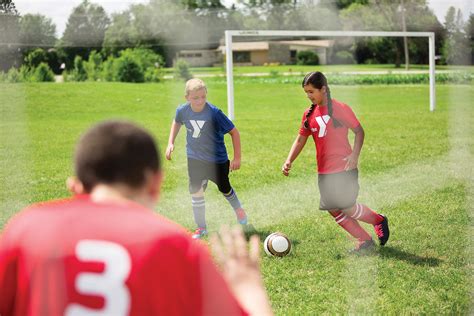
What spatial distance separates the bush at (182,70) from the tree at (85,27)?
19.9 feet

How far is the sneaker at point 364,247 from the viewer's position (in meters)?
5.13

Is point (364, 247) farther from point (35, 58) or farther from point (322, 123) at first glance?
point (35, 58)

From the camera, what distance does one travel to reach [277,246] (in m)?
4.94

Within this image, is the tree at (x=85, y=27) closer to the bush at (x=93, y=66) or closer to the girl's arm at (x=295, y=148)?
the bush at (x=93, y=66)

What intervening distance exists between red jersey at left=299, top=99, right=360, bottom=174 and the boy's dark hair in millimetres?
3636

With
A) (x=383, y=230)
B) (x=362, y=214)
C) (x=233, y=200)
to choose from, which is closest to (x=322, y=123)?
(x=362, y=214)

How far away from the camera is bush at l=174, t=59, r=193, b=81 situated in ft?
68.8

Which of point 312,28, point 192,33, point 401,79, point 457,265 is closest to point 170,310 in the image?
point 457,265

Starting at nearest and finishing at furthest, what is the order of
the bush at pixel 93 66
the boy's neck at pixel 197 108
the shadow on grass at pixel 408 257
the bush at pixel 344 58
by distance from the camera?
the shadow on grass at pixel 408 257
the boy's neck at pixel 197 108
the bush at pixel 93 66
the bush at pixel 344 58

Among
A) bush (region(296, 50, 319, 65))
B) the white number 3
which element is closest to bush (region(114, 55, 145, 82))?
bush (region(296, 50, 319, 65))

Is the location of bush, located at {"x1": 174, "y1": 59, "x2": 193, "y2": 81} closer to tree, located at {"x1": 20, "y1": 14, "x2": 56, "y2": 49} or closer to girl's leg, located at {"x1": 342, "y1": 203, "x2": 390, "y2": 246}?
tree, located at {"x1": 20, "y1": 14, "x2": 56, "y2": 49}

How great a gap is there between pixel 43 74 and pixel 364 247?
1261 centimetres

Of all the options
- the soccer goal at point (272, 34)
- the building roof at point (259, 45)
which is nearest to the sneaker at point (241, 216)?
the soccer goal at point (272, 34)

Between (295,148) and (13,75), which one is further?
(13,75)
